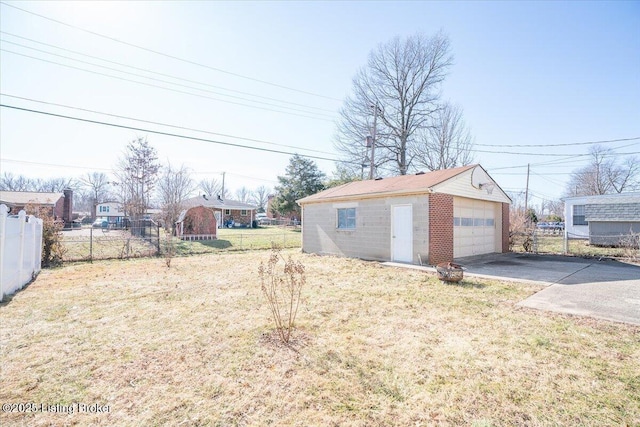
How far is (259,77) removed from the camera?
1432 centimetres

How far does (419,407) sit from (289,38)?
1341 cm

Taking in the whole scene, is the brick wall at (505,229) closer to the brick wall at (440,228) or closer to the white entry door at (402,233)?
the brick wall at (440,228)

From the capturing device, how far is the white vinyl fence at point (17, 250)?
616 cm

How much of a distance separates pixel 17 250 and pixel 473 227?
601 inches

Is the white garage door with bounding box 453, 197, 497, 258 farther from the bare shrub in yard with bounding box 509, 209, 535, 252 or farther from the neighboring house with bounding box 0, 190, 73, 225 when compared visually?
the neighboring house with bounding box 0, 190, 73, 225

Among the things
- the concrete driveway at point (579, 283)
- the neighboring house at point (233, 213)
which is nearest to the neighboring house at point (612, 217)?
the concrete driveway at point (579, 283)

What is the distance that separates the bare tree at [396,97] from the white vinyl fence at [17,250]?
19609 mm

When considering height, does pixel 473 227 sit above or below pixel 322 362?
above

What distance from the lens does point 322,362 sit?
138 inches

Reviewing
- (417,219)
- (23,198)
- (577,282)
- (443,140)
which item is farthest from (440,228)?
(23,198)

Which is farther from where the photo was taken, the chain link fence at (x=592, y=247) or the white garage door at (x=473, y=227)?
the chain link fence at (x=592, y=247)

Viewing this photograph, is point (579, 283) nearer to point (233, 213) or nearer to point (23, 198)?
point (233, 213)

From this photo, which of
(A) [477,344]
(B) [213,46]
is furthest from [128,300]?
(B) [213,46]

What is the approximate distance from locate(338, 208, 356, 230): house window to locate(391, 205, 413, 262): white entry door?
2110mm
